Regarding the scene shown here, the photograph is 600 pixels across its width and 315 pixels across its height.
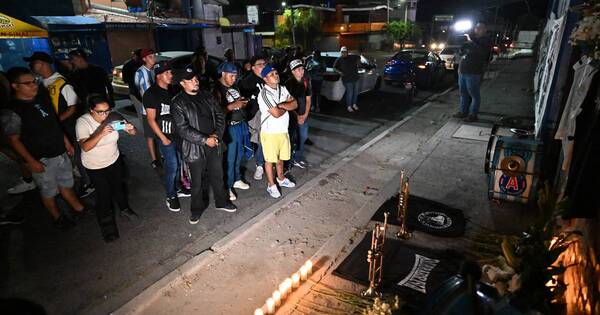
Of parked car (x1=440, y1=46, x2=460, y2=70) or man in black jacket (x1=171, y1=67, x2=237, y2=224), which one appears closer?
man in black jacket (x1=171, y1=67, x2=237, y2=224)

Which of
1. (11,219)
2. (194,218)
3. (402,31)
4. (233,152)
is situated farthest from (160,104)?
(402,31)

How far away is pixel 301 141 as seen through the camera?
6.84 meters

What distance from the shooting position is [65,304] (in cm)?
346

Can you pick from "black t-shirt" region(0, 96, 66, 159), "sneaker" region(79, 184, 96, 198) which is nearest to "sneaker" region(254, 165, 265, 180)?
"sneaker" region(79, 184, 96, 198)

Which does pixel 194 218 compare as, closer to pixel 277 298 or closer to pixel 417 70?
pixel 277 298

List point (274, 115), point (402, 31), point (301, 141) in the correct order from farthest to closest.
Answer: point (402, 31) → point (301, 141) → point (274, 115)

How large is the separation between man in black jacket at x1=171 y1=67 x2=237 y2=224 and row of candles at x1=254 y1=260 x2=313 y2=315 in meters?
1.89

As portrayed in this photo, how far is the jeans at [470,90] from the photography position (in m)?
9.07

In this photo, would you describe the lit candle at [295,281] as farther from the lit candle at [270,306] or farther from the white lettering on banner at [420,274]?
the white lettering on banner at [420,274]

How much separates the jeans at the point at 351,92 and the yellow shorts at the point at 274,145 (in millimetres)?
6052

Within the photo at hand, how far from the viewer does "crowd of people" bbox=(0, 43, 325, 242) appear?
4184 mm

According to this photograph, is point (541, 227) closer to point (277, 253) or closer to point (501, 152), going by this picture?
point (501, 152)

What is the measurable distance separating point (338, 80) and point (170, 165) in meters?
7.12

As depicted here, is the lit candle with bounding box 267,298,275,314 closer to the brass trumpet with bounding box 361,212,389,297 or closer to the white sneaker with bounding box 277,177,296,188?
the brass trumpet with bounding box 361,212,389,297
